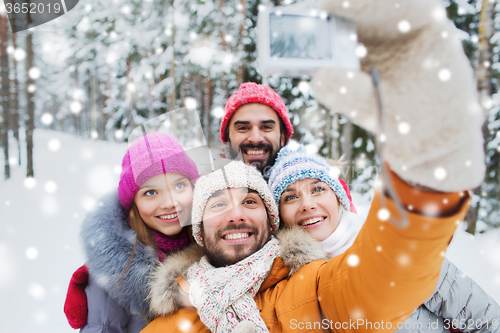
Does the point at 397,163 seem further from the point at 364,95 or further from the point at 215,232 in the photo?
the point at 215,232

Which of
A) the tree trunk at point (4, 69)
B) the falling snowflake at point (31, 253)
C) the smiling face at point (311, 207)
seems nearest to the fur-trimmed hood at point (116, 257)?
the smiling face at point (311, 207)

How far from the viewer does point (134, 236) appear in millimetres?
2324

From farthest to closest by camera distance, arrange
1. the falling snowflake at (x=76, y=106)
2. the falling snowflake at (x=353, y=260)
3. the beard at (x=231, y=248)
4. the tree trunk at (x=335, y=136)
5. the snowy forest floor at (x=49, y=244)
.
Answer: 1. the falling snowflake at (x=76, y=106)
2. the tree trunk at (x=335, y=136)
3. the snowy forest floor at (x=49, y=244)
4. the beard at (x=231, y=248)
5. the falling snowflake at (x=353, y=260)

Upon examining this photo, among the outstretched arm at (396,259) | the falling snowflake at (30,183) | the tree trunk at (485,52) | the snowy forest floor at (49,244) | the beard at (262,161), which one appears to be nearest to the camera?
the outstretched arm at (396,259)

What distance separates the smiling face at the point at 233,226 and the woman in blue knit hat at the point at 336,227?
326 mm

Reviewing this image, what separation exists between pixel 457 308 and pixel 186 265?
2.01m

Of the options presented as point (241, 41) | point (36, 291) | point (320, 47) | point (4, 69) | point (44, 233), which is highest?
point (241, 41)

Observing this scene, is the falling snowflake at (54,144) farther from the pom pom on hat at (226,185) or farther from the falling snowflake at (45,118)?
the pom pom on hat at (226,185)

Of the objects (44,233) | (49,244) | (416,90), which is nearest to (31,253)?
(49,244)

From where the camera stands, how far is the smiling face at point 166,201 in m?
2.25

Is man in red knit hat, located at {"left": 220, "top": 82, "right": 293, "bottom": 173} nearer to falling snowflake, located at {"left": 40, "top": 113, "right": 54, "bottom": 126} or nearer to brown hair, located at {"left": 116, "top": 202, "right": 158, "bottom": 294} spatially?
brown hair, located at {"left": 116, "top": 202, "right": 158, "bottom": 294}

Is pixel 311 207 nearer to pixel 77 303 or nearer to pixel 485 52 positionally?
pixel 77 303

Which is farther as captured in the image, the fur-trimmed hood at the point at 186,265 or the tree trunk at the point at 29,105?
the tree trunk at the point at 29,105

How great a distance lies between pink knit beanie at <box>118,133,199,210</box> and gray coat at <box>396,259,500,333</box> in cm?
201
